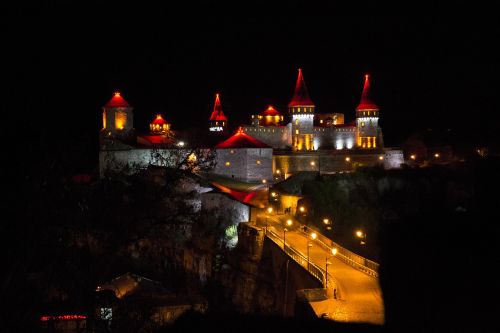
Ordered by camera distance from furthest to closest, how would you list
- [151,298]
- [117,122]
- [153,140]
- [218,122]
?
[218,122]
[153,140]
[117,122]
[151,298]

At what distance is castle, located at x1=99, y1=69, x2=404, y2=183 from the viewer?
43.0 metres

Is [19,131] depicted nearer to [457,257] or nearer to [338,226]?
[457,257]

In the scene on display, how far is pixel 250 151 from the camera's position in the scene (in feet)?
140

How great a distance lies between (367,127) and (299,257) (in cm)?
3240

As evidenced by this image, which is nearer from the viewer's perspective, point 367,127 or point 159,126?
point 367,127

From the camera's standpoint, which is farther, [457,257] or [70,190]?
[70,190]

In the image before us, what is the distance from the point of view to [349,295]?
1738cm

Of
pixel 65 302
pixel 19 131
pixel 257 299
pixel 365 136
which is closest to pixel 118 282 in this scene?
pixel 257 299

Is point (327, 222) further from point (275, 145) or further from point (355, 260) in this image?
point (275, 145)

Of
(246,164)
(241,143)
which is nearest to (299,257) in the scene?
(246,164)

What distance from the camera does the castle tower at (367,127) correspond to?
51.9m

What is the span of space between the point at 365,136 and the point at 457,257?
4499 centimetres

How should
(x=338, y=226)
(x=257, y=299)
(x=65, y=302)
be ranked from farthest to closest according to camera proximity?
(x=338, y=226)
(x=257, y=299)
(x=65, y=302)

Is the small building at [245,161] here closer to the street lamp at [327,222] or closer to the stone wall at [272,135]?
the stone wall at [272,135]
